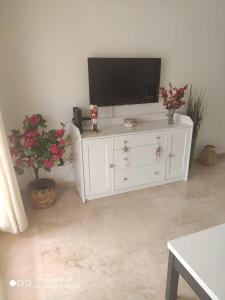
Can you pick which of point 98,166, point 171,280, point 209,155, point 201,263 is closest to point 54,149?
point 98,166

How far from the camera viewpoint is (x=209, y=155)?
3.37 m

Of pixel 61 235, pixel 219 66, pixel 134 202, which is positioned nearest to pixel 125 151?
pixel 134 202

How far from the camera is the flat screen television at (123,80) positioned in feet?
8.36

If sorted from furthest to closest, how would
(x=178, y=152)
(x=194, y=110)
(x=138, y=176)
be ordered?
(x=194, y=110) → (x=178, y=152) → (x=138, y=176)

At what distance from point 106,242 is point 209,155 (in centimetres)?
211

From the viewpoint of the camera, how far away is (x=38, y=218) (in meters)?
2.31

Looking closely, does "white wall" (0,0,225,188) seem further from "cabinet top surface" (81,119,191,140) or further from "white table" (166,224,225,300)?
"white table" (166,224,225,300)

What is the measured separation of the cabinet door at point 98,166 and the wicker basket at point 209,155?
1.58 meters

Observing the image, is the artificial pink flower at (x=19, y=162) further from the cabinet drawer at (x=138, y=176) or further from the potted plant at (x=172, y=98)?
the potted plant at (x=172, y=98)

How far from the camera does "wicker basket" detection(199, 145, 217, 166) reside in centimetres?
337

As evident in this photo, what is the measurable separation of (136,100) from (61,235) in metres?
1.70

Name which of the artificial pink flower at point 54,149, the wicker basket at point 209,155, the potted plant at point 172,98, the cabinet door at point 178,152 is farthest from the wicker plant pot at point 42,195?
the wicker basket at point 209,155

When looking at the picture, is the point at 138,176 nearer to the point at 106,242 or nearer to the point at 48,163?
the point at 106,242

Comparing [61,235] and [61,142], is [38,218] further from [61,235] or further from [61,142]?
[61,142]
